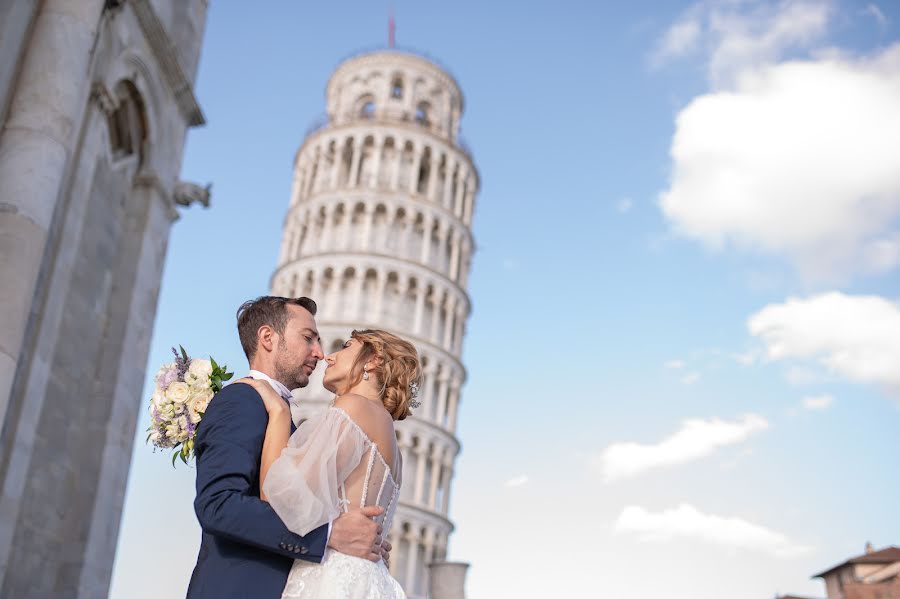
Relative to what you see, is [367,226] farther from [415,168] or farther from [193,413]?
[193,413]

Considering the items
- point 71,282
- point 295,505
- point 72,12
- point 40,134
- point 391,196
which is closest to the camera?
point 295,505

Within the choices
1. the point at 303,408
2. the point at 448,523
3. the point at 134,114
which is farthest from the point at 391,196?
the point at 134,114

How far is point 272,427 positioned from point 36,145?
19.6 ft

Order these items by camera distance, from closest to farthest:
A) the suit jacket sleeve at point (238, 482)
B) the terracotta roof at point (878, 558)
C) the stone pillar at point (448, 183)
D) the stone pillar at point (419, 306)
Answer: the suit jacket sleeve at point (238, 482), the terracotta roof at point (878, 558), the stone pillar at point (419, 306), the stone pillar at point (448, 183)

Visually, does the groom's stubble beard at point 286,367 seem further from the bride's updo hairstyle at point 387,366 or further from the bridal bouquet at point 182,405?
the bridal bouquet at point 182,405

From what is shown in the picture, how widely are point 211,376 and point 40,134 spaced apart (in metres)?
5.41

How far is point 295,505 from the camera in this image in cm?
285

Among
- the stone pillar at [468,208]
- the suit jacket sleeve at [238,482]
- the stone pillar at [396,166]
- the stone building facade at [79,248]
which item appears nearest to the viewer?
the suit jacket sleeve at [238,482]

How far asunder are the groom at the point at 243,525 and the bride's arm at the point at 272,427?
27mm

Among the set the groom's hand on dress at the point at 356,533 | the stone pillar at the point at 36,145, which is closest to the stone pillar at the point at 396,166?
the stone pillar at the point at 36,145

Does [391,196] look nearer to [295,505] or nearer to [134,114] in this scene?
[134,114]

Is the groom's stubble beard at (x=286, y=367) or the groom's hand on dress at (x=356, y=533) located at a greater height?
the groom's stubble beard at (x=286, y=367)

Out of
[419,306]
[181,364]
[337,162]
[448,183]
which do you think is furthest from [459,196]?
[181,364]

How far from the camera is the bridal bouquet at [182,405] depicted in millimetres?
3529
